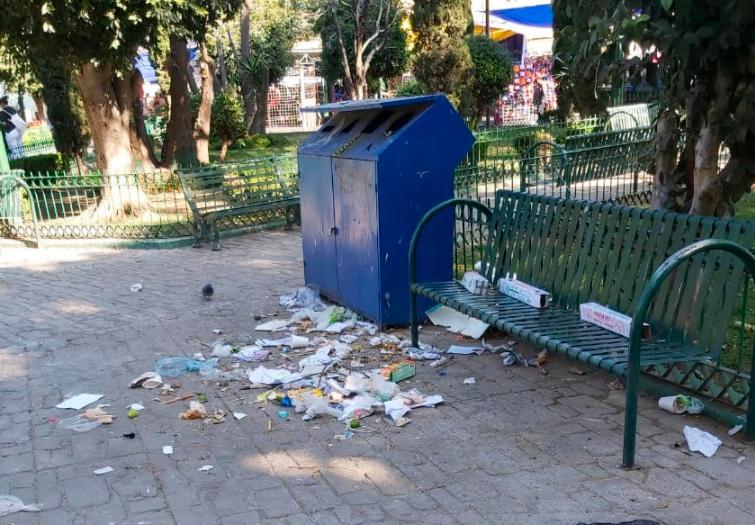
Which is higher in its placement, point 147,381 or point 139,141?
point 139,141

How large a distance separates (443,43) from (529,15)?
14188mm

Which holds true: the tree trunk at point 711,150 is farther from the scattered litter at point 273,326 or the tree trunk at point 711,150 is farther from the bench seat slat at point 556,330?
the scattered litter at point 273,326

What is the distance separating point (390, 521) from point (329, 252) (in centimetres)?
345

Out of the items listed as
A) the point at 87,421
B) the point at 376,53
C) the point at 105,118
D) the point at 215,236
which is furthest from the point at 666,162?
the point at 376,53

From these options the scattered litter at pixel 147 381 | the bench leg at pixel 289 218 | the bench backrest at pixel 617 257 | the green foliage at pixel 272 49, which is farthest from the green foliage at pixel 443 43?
the green foliage at pixel 272 49

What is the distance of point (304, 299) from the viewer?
21.5ft

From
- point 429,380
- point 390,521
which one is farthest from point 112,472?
point 429,380

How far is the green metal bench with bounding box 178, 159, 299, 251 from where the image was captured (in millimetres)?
9766

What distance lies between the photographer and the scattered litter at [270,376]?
468 centimetres

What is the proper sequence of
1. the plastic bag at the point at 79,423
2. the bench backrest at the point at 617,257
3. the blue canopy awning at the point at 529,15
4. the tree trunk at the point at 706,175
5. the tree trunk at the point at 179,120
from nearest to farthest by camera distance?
1. the bench backrest at the point at 617,257
2. the plastic bag at the point at 79,423
3. the tree trunk at the point at 706,175
4. the tree trunk at the point at 179,120
5. the blue canopy awning at the point at 529,15

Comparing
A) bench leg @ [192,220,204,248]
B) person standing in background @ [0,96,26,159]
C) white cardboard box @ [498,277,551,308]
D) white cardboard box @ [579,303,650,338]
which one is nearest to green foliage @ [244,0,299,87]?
person standing in background @ [0,96,26,159]

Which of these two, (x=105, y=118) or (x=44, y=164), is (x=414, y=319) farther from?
(x=44, y=164)

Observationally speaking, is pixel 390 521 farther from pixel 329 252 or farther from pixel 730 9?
pixel 329 252

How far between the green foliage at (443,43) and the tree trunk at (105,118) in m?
7.39
